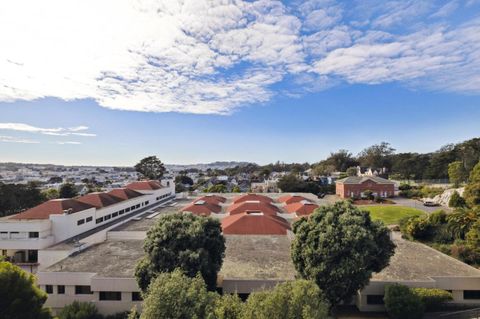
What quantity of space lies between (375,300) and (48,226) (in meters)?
27.5

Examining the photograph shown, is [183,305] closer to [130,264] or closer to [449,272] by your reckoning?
[130,264]

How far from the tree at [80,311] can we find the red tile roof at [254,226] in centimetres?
1366

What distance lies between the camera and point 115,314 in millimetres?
17531

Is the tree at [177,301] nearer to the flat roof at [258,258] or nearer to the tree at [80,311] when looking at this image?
the flat roof at [258,258]

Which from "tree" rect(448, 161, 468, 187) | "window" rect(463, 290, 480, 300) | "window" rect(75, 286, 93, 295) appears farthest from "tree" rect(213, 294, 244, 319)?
"tree" rect(448, 161, 468, 187)

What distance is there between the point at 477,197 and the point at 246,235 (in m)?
21.7

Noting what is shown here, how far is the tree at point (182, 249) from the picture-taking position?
15148mm

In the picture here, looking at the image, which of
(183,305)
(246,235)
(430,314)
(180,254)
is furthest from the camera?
(246,235)

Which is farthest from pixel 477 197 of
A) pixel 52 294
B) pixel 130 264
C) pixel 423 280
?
pixel 52 294

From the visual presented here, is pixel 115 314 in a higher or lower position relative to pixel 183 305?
lower

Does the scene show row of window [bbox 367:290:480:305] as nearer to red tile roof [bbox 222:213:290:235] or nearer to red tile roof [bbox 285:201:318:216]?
red tile roof [bbox 222:213:290:235]

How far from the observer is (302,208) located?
36.1m

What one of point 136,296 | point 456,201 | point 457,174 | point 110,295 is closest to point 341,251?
point 136,296

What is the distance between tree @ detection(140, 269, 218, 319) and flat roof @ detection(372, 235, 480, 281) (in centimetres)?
1249
